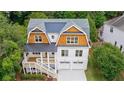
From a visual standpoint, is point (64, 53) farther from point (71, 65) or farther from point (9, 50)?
point (9, 50)

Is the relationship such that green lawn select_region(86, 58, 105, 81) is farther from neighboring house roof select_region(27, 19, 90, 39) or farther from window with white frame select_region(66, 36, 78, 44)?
neighboring house roof select_region(27, 19, 90, 39)

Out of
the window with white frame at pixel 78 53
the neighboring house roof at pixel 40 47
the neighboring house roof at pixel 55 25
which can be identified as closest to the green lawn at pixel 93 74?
the window with white frame at pixel 78 53

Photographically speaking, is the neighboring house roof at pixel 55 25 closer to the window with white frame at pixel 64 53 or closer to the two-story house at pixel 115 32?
the window with white frame at pixel 64 53

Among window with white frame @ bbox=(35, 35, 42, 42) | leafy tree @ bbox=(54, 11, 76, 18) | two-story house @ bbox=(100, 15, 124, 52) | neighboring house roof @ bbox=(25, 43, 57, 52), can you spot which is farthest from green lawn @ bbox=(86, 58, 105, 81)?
leafy tree @ bbox=(54, 11, 76, 18)

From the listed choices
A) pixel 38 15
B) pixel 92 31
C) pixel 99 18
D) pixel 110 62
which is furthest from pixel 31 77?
pixel 99 18

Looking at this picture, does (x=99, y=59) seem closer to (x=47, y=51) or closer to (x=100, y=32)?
(x=47, y=51)
